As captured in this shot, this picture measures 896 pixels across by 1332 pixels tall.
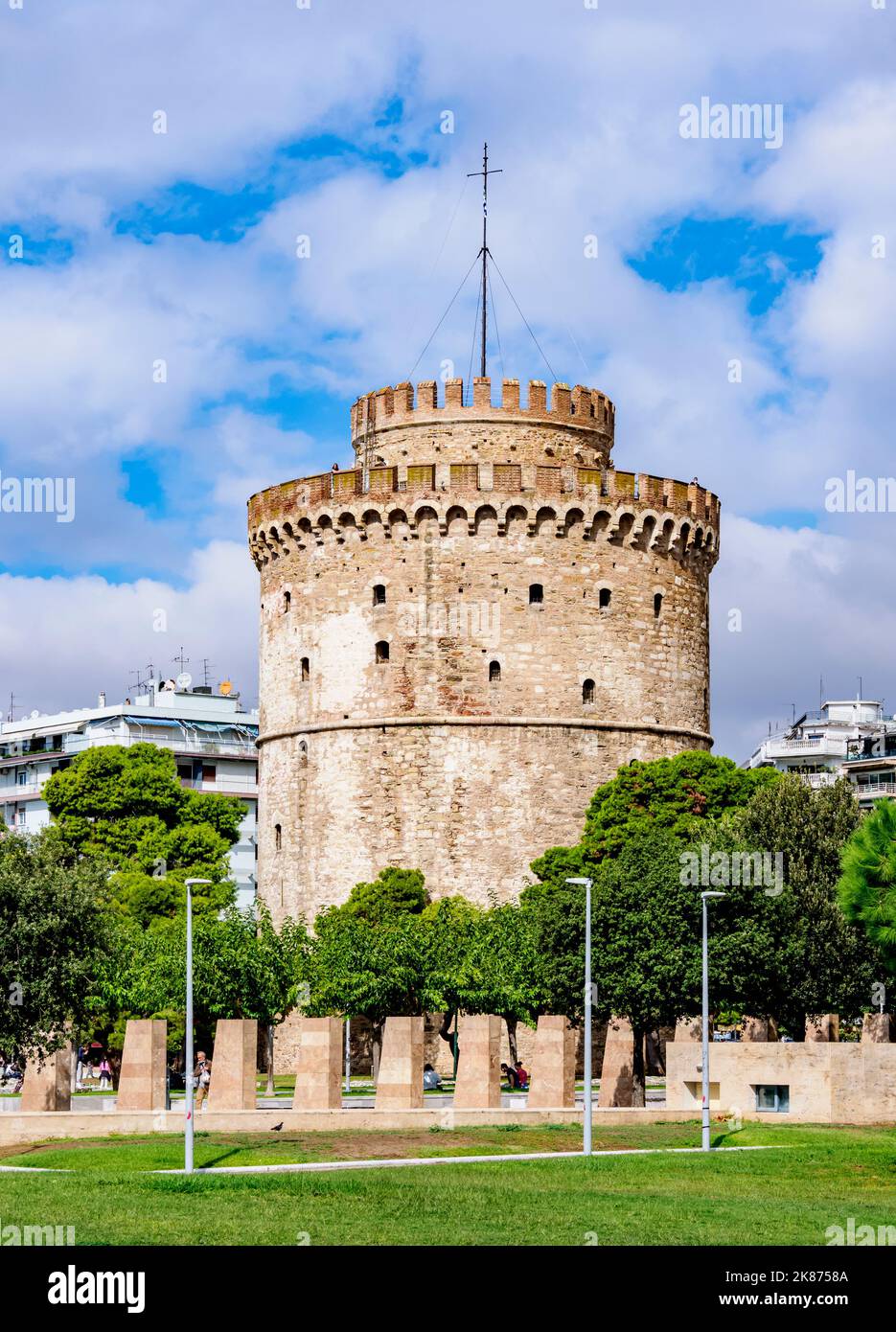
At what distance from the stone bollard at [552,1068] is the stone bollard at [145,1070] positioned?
24.3ft

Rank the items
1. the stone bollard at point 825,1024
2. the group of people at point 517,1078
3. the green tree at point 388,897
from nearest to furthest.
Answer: the stone bollard at point 825,1024
the group of people at point 517,1078
the green tree at point 388,897

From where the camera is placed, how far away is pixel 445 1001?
49750mm

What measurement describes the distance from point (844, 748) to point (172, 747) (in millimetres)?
33628

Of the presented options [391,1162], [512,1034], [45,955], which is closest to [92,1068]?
[512,1034]

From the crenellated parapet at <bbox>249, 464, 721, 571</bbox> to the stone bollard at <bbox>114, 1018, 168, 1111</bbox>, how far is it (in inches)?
909

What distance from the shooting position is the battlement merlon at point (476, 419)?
61.9m

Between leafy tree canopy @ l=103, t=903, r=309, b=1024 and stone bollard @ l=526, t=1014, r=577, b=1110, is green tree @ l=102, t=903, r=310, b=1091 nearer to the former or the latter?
leafy tree canopy @ l=103, t=903, r=309, b=1024

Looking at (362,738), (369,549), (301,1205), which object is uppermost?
(369,549)

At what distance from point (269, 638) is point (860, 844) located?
28.3m

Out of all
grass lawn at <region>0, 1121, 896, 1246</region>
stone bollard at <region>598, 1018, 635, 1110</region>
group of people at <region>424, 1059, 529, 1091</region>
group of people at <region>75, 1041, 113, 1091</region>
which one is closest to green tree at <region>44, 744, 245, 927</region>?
group of people at <region>75, 1041, 113, 1091</region>

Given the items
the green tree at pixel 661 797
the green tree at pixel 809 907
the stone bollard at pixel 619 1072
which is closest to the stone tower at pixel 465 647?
the green tree at pixel 661 797

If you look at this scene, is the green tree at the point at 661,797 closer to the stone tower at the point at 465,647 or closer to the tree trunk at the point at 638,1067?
the stone tower at the point at 465,647

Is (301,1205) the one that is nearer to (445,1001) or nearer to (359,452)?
(445,1001)
